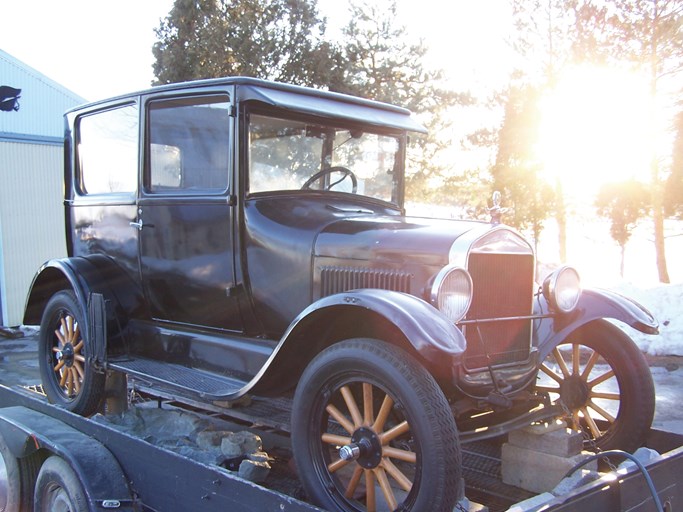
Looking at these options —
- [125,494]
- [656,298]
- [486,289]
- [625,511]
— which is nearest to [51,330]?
[125,494]

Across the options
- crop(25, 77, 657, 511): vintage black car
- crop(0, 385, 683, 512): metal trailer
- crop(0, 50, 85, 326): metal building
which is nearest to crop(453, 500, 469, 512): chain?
crop(25, 77, 657, 511): vintage black car

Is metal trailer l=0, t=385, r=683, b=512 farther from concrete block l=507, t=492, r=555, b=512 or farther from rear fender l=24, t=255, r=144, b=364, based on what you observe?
rear fender l=24, t=255, r=144, b=364

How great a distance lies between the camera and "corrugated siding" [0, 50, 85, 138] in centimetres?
1058

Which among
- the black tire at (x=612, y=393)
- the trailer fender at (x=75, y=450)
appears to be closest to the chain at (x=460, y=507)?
the black tire at (x=612, y=393)

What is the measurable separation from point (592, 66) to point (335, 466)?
16.5 metres

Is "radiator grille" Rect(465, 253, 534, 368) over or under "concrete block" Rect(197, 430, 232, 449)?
over

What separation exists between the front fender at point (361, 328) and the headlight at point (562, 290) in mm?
851

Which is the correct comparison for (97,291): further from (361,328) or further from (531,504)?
(531,504)

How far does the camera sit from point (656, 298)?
9086 millimetres

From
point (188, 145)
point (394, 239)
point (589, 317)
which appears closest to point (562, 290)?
point (589, 317)

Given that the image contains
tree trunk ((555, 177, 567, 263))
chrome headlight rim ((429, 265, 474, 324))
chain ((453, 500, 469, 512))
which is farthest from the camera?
tree trunk ((555, 177, 567, 263))

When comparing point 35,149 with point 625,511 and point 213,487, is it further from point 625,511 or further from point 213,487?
point 625,511

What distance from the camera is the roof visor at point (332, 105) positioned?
333 cm

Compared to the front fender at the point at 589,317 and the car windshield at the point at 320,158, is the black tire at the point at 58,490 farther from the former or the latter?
the front fender at the point at 589,317
